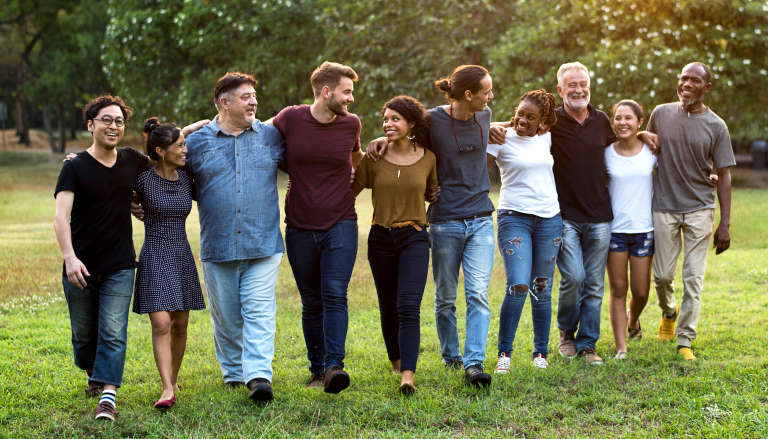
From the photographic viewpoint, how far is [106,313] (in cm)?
514

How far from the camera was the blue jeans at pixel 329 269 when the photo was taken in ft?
17.7

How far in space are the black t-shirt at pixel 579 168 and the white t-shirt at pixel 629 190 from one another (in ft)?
0.66

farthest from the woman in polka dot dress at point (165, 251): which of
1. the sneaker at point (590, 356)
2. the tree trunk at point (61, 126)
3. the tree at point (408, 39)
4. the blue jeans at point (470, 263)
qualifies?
the tree trunk at point (61, 126)

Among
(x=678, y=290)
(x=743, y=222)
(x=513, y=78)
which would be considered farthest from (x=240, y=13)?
(x=678, y=290)

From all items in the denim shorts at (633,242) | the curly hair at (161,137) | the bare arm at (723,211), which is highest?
the curly hair at (161,137)

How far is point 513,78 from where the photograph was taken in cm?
2086

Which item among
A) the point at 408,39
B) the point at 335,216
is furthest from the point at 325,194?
the point at 408,39

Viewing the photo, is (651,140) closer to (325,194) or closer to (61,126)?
(325,194)

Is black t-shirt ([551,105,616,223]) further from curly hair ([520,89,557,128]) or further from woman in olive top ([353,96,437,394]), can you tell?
woman in olive top ([353,96,437,394])

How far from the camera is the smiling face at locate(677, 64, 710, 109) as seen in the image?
6.33 meters

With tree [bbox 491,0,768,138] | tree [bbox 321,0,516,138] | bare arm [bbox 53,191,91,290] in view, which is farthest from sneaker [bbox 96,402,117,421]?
tree [bbox 321,0,516,138]

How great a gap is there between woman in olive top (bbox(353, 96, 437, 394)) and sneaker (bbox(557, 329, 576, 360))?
1.67 metres

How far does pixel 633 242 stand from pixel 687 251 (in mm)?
495

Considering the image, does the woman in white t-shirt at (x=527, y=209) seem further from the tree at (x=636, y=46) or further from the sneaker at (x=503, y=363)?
the tree at (x=636, y=46)
